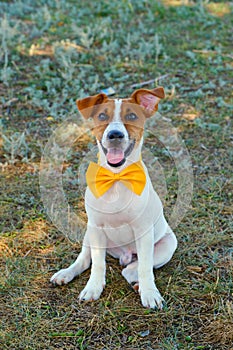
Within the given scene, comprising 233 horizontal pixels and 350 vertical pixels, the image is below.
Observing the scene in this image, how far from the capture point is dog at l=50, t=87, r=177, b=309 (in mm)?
3635

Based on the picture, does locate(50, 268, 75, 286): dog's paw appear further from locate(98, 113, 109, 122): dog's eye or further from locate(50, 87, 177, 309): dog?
locate(98, 113, 109, 122): dog's eye

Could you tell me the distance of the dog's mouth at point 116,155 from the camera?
361 centimetres

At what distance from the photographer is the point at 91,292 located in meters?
4.00

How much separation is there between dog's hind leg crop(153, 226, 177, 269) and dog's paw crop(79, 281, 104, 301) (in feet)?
1.57

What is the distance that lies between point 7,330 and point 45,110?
12.1 feet

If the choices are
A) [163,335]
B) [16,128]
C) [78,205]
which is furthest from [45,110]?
[163,335]

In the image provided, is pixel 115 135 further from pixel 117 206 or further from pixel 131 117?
pixel 117 206

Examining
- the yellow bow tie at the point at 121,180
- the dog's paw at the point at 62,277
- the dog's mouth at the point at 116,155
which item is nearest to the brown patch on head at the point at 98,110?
the dog's mouth at the point at 116,155

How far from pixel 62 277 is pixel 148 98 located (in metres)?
1.45

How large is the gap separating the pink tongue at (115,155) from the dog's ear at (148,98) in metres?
0.40

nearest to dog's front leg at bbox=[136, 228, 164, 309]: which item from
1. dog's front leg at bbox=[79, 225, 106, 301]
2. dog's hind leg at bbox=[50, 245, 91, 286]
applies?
dog's front leg at bbox=[79, 225, 106, 301]

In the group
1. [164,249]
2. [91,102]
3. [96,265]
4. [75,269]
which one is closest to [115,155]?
[91,102]

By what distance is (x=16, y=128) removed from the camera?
6.60 m

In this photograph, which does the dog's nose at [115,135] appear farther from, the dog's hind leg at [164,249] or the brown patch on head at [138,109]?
the dog's hind leg at [164,249]
